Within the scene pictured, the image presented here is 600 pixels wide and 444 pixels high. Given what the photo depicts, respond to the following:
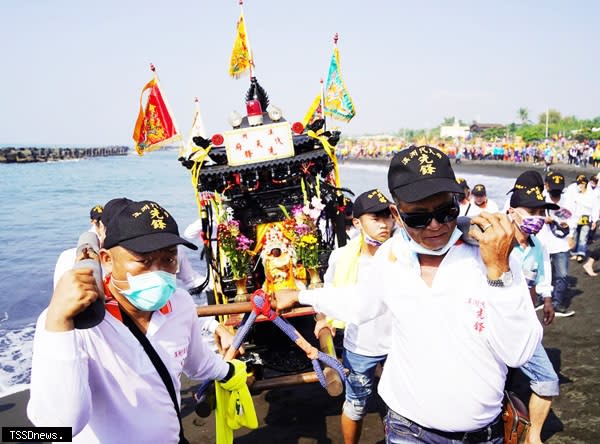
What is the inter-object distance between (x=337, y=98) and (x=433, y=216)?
5593 millimetres

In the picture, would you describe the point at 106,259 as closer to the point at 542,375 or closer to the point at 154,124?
the point at 542,375

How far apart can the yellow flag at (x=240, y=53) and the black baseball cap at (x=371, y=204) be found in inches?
172

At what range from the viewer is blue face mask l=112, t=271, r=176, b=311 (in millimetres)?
2256

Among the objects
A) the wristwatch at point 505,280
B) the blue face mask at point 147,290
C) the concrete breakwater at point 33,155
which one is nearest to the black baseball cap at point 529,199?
the wristwatch at point 505,280

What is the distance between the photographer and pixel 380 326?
3852 millimetres

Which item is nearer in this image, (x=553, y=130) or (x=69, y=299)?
(x=69, y=299)

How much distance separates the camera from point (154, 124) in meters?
7.09

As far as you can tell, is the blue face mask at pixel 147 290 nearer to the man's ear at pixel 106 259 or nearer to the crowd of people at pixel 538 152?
the man's ear at pixel 106 259

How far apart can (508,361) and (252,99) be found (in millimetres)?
5478

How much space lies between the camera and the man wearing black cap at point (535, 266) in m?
3.75

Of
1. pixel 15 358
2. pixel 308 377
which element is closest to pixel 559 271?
pixel 308 377

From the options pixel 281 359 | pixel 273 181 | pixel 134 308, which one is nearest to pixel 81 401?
pixel 134 308

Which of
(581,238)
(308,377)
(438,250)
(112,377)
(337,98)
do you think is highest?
(337,98)

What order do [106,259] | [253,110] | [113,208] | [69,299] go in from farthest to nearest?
[253,110]
[113,208]
[106,259]
[69,299]
